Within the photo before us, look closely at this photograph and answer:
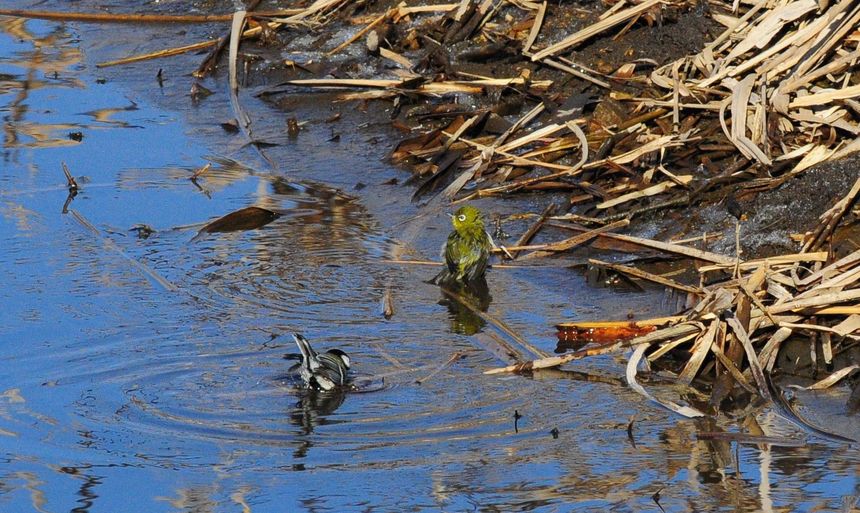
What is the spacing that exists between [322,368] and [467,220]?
81.7 inches

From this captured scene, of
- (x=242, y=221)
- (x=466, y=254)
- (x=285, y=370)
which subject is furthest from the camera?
(x=242, y=221)

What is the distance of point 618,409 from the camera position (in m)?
5.33

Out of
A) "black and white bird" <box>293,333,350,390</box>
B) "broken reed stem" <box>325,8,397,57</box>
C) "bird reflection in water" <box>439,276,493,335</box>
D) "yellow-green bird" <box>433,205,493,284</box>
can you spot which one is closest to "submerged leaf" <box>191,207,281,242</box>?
"yellow-green bird" <box>433,205,493,284</box>

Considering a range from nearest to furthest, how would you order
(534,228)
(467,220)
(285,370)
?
(285,370)
(467,220)
(534,228)

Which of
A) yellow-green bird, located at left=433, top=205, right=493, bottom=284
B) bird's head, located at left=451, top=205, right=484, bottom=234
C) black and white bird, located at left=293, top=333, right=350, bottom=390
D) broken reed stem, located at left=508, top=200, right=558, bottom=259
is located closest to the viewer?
black and white bird, located at left=293, top=333, right=350, bottom=390

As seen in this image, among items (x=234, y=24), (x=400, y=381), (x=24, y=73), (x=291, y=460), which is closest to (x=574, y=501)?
(x=291, y=460)

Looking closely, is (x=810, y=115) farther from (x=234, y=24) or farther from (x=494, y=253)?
(x=234, y=24)

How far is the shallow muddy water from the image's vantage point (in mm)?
4625

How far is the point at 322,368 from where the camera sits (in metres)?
5.55

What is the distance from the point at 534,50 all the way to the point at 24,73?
15.9ft

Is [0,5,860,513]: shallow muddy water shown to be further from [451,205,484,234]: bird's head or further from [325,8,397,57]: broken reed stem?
[325,8,397,57]: broken reed stem

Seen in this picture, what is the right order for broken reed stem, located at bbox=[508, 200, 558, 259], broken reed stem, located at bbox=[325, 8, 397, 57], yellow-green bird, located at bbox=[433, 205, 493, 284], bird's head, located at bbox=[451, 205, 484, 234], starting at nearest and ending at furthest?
1. yellow-green bird, located at bbox=[433, 205, 493, 284]
2. bird's head, located at bbox=[451, 205, 484, 234]
3. broken reed stem, located at bbox=[508, 200, 558, 259]
4. broken reed stem, located at bbox=[325, 8, 397, 57]

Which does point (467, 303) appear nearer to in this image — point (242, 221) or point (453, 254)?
point (453, 254)

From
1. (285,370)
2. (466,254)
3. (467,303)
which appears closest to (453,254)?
(466,254)
